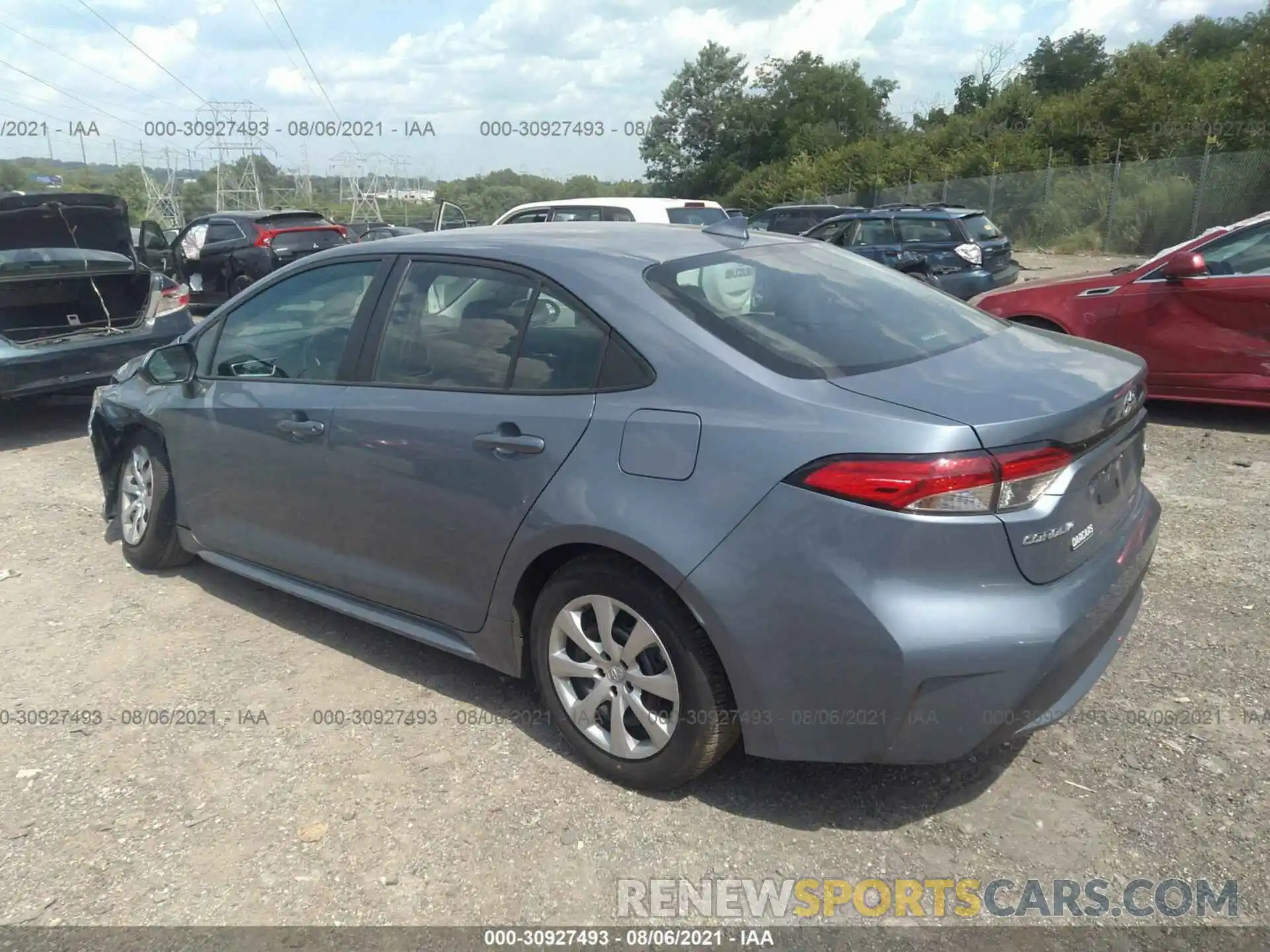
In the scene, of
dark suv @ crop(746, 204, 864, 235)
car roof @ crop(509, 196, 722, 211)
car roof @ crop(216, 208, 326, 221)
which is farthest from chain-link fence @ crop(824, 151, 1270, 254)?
car roof @ crop(216, 208, 326, 221)

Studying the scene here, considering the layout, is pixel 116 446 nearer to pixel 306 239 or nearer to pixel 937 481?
pixel 937 481

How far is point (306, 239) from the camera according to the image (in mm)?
15266

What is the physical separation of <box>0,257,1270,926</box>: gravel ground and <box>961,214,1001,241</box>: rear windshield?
1050cm

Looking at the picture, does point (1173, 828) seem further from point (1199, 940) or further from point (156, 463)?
point (156, 463)

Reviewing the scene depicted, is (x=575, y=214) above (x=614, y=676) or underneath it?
above

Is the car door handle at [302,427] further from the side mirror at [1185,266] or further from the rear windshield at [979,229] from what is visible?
the rear windshield at [979,229]

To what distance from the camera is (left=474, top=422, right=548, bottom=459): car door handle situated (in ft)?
9.95

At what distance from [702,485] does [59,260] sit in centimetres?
731

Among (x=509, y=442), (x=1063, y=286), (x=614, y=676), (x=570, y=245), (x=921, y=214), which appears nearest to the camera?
(x=614, y=676)

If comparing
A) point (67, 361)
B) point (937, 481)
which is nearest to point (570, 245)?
point (937, 481)

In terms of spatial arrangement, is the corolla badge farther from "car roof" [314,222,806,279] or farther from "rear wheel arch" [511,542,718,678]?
"car roof" [314,222,806,279]

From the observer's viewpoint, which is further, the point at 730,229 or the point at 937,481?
the point at 730,229

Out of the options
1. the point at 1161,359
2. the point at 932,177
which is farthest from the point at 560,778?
the point at 932,177
